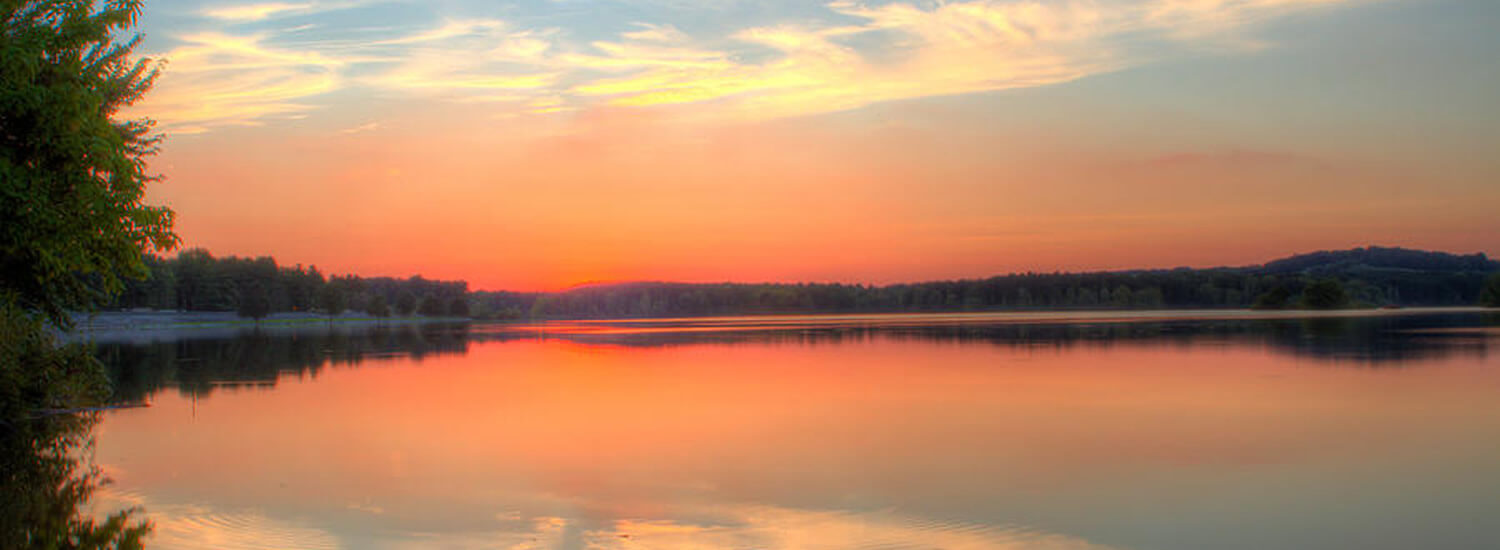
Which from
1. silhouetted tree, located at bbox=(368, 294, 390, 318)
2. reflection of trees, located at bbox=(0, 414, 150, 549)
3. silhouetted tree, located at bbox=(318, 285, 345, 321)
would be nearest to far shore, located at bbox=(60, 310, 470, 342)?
silhouetted tree, located at bbox=(368, 294, 390, 318)

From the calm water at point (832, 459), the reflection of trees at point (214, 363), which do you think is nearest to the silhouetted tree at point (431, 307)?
the reflection of trees at point (214, 363)

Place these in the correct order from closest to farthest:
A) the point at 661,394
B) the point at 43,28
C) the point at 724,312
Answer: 1. the point at 43,28
2. the point at 661,394
3. the point at 724,312

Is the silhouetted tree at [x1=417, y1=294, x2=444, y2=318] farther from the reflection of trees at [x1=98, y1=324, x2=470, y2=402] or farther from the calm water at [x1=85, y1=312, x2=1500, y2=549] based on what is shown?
the calm water at [x1=85, y1=312, x2=1500, y2=549]

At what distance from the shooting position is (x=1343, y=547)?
869 cm

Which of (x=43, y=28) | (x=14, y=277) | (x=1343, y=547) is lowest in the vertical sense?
(x=1343, y=547)

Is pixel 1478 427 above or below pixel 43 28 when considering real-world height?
below

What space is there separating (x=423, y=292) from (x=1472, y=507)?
184m

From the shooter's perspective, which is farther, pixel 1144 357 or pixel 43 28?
pixel 1144 357

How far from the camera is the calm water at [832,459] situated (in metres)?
9.38

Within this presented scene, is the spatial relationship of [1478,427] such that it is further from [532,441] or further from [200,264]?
[200,264]

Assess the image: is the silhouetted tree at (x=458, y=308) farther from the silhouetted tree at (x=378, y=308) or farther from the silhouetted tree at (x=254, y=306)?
the silhouetted tree at (x=254, y=306)

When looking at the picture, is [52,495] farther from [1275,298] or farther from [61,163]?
[1275,298]

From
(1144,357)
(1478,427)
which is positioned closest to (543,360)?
(1144,357)

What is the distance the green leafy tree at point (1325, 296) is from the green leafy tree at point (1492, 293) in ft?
39.1
